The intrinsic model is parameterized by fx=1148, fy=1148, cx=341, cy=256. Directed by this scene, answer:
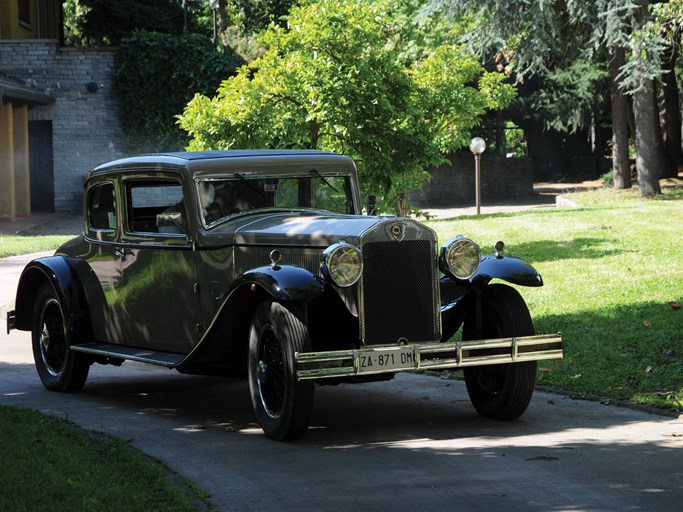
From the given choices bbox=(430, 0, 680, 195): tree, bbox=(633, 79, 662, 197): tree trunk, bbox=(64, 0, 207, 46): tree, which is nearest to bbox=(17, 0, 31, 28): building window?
bbox=(64, 0, 207, 46): tree

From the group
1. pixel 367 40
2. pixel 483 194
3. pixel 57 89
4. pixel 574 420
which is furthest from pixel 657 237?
pixel 483 194

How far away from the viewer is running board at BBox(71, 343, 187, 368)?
8.57 meters

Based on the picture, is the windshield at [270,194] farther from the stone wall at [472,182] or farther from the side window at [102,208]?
the stone wall at [472,182]

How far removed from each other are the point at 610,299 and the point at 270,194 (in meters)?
5.08

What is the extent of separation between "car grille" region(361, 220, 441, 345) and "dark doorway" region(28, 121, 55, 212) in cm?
2839

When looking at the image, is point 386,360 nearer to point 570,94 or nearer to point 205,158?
point 205,158

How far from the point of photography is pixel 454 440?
7414mm

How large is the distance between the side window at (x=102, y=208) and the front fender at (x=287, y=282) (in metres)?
2.53

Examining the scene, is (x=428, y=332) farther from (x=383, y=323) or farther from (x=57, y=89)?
(x=57, y=89)

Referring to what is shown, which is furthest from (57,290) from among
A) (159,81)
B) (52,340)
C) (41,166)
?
(41,166)

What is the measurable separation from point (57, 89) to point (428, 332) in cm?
2855

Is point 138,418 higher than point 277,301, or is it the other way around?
point 277,301

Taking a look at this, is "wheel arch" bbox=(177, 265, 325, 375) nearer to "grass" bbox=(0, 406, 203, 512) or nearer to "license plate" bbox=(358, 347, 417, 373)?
"license plate" bbox=(358, 347, 417, 373)

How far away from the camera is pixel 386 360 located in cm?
725
